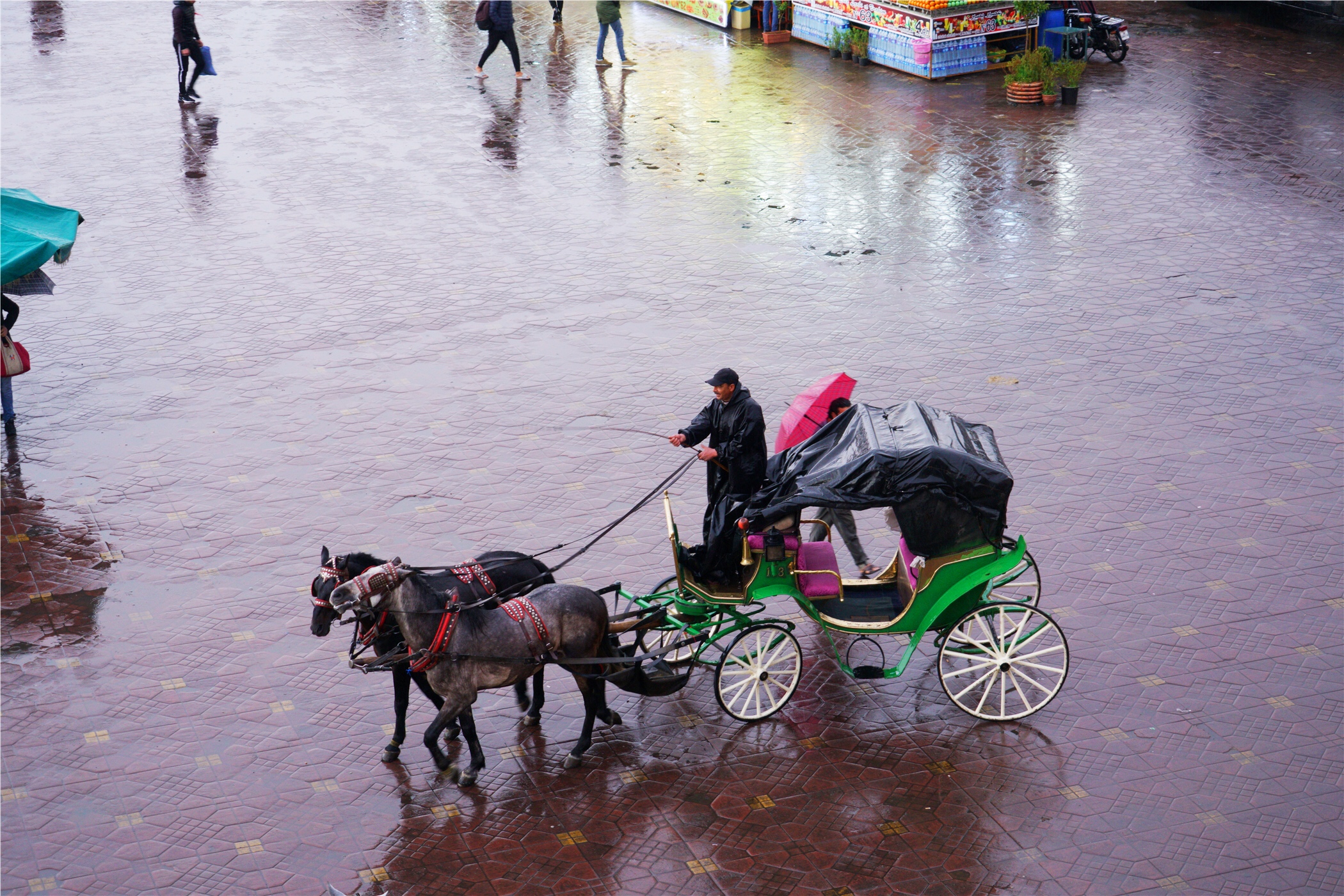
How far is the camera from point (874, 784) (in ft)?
25.0

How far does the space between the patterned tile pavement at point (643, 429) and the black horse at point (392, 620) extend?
0.23 meters

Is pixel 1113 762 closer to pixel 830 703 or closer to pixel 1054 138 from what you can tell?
pixel 830 703

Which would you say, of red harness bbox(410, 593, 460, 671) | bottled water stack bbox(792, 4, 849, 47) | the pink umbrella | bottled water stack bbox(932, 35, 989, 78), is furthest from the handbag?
bottled water stack bbox(792, 4, 849, 47)

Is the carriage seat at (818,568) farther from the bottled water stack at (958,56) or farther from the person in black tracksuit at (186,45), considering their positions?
the person in black tracksuit at (186,45)

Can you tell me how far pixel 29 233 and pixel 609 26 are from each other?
47.3ft

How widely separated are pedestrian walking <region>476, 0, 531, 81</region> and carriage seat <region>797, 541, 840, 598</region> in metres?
15.8

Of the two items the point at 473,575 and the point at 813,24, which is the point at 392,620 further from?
the point at 813,24

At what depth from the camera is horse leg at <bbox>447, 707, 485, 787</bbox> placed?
753 cm

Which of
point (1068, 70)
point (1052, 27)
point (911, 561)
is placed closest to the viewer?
point (911, 561)

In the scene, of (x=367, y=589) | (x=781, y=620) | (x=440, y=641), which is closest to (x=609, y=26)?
(x=781, y=620)

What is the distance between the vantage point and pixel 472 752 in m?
7.61

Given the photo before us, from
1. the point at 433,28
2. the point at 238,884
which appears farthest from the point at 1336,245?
the point at 433,28

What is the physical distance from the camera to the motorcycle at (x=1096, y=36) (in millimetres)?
22812

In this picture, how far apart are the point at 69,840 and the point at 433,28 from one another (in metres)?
21.8
